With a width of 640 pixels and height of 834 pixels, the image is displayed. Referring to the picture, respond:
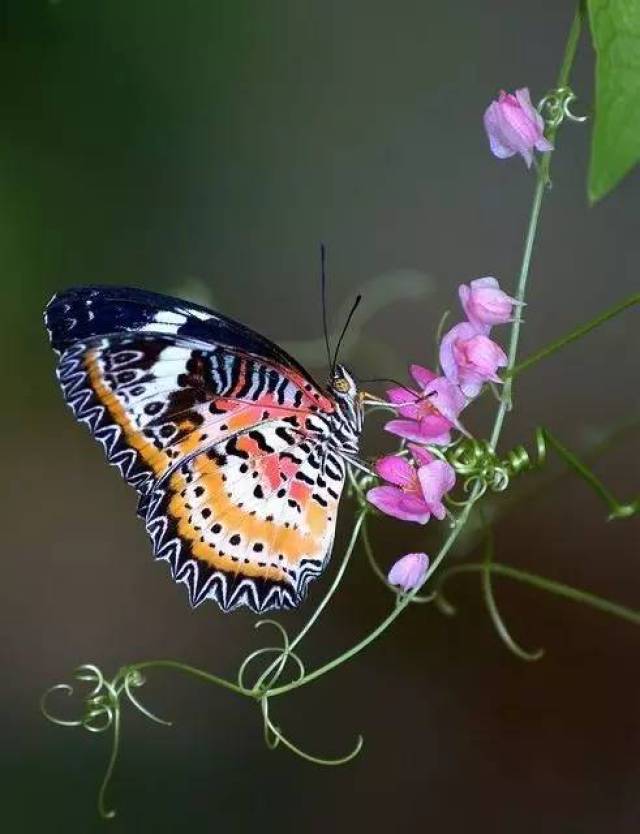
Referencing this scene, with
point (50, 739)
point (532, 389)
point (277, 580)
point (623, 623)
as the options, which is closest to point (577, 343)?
point (532, 389)

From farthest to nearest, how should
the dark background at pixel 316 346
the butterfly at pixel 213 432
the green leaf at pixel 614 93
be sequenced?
1. the dark background at pixel 316 346
2. the butterfly at pixel 213 432
3. the green leaf at pixel 614 93

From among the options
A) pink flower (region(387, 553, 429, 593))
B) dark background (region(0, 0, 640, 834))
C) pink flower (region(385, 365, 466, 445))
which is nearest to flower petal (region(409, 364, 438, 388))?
pink flower (region(385, 365, 466, 445))

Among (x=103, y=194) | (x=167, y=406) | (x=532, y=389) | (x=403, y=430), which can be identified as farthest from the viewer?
(x=103, y=194)

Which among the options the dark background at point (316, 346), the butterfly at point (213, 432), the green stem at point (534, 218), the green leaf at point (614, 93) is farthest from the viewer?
the dark background at point (316, 346)

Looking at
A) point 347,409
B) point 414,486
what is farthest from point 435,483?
point 347,409

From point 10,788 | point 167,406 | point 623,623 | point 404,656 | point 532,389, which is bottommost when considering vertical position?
point 10,788

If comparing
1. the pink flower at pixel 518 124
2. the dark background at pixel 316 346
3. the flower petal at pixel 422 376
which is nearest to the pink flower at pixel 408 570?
the flower petal at pixel 422 376

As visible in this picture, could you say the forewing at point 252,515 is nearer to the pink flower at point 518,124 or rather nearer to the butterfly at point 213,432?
the butterfly at point 213,432

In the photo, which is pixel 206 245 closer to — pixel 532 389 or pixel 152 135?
pixel 152 135

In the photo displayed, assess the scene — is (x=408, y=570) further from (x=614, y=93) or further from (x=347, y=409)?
(x=614, y=93)
